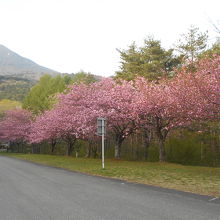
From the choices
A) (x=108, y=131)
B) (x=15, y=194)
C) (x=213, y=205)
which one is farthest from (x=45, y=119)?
(x=213, y=205)

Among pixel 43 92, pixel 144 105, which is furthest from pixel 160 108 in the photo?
pixel 43 92

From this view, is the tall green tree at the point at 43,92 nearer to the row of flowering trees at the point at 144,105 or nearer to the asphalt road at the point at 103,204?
the row of flowering trees at the point at 144,105

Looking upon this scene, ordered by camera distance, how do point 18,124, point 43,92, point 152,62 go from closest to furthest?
point 152,62, point 43,92, point 18,124

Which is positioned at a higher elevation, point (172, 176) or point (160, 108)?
point (160, 108)

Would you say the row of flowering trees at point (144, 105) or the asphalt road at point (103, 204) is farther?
the row of flowering trees at point (144, 105)

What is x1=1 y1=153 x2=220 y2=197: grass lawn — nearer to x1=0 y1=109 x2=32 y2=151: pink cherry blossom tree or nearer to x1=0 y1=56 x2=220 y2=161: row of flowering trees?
x1=0 y1=56 x2=220 y2=161: row of flowering trees

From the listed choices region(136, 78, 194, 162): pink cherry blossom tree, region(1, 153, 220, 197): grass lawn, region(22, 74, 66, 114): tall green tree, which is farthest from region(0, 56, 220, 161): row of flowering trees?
region(22, 74, 66, 114): tall green tree

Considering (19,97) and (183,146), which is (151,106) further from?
→ (19,97)

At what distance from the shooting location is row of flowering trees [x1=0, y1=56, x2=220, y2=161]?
1770 cm

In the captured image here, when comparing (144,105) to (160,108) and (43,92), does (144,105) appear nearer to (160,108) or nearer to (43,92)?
(160,108)

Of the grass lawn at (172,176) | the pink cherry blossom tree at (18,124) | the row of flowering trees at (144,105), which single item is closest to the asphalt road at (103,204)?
the grass lawn at (172,176)

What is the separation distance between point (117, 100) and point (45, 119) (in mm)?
14599

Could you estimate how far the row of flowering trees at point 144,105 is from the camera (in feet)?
58.1

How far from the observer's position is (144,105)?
2372 cm
